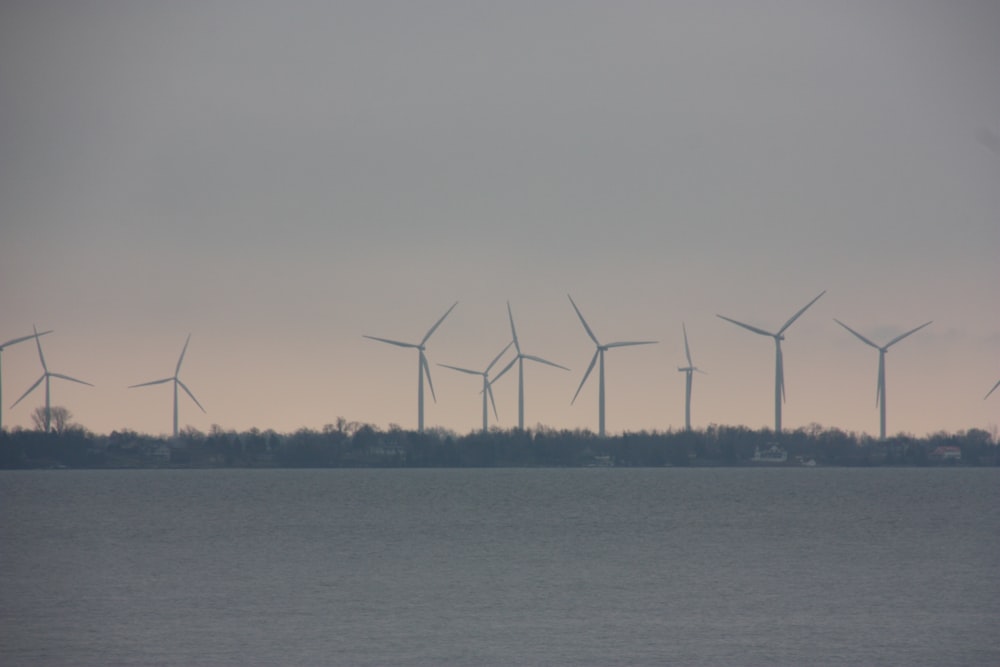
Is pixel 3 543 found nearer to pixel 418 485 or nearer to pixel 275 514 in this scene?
pixel 275 514

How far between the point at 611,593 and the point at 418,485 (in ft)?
417

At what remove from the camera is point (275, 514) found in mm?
127688

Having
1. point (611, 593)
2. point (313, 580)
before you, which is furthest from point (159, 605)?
point (611, 593)

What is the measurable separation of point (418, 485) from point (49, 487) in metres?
50.2

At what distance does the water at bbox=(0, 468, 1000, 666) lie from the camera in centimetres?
4934

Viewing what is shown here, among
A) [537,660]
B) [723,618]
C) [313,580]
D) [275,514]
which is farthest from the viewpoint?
[275,514]

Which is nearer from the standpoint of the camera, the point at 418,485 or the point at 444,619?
the point at 444,619

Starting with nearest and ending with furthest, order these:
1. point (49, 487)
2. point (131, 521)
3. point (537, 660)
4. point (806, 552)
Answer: point (537, 660)
point (806, 552)
point (131, 521)
point (49, 487)

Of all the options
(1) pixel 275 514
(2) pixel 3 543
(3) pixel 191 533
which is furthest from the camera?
(1) pixel 275 514

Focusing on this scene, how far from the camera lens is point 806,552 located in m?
87.8

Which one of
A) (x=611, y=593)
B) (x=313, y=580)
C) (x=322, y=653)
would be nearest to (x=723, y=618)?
(x=611, y=593)

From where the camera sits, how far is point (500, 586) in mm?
67500

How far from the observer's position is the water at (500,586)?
49.3 m

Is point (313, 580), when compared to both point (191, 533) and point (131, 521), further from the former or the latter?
point (131, 521)
